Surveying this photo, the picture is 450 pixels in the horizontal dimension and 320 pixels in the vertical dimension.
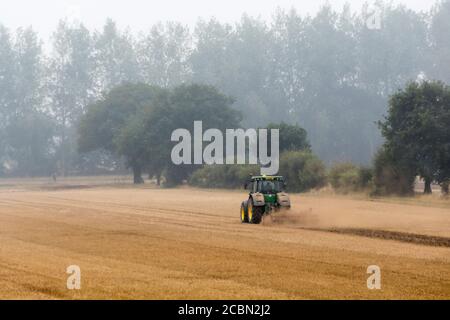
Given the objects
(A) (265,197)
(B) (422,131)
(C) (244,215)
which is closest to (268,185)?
(A) (265,197)

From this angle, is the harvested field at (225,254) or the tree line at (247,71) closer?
the harvested field at (225,254)

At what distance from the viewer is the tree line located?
121 m

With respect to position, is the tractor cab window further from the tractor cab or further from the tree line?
the tree line

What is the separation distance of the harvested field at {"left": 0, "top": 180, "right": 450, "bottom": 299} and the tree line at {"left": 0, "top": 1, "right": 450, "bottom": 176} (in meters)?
81.9

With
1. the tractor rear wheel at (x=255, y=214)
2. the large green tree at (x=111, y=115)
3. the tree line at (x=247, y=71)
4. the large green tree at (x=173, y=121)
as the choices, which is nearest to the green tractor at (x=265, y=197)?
the tractor rear wheel at (x=255, y=214)

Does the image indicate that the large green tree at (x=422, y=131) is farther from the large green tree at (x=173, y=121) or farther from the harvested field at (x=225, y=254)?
the large green tree at (x=173, y=121)

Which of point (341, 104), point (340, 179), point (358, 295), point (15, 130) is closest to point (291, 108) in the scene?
point (341, 104)

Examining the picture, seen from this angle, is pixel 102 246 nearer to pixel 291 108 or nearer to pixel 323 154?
pixel 323 154

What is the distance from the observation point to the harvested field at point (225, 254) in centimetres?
1627

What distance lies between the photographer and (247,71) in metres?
127

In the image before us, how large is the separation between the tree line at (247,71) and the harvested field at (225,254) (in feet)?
269

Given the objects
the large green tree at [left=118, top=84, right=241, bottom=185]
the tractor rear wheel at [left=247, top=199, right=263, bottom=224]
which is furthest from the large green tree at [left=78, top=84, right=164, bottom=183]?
the tractor rear wheel at [left=247, top=199, right=263, bottom=224]
